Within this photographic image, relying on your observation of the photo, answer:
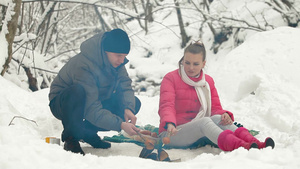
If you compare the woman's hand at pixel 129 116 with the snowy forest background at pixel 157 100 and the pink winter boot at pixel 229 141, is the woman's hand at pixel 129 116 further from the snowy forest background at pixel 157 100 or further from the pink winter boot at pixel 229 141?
the pink winter boot at pixel 229 141

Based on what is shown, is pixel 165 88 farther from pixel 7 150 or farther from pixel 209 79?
pixel 7 150

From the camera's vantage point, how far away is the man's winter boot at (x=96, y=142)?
2.84 meters

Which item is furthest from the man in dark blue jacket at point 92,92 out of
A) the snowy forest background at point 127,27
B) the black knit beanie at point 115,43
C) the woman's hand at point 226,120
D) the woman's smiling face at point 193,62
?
the snowy forest background at point 127,27

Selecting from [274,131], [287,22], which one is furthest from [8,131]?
[287,22]

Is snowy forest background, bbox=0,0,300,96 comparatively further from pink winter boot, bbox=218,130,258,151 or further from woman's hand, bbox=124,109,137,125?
pink winter boot, bbox=218,130,258,151

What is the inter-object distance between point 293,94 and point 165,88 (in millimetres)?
1847

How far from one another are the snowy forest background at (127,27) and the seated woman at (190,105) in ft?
5.11

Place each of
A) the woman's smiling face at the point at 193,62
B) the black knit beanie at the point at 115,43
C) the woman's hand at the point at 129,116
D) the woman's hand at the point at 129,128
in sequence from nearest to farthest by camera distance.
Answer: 1. the woman's hand at the point at 129,128
2. the black knit beanie at the point at 115,43
3. the woman's hand at the point at 129,116
4. the woman's smiling face at the point at 193,62

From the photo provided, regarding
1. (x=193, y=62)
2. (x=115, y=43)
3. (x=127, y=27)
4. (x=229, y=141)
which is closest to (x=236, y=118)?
(x=193, y=62)

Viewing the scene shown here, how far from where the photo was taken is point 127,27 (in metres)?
5.05

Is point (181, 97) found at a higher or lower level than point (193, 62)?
lower

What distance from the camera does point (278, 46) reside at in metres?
5.16

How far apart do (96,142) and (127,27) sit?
2.53m

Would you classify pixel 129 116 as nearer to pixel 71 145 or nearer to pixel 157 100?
pixel 71 145
